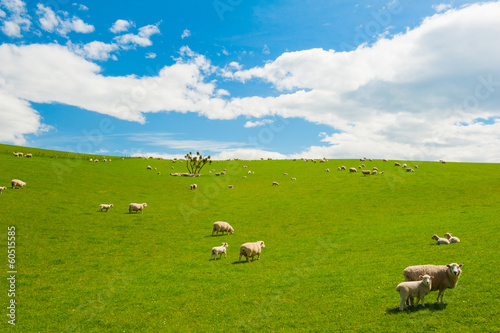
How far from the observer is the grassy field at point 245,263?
13711 millimetres

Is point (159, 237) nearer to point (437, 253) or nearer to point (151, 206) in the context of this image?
point (151, 206)

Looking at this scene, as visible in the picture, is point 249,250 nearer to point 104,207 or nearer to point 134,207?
point 134,207

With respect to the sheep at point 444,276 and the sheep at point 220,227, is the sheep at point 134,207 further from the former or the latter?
the sheep at point 444,276

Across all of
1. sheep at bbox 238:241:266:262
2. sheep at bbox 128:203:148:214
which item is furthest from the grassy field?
sheep at bbox 128:203:148:214

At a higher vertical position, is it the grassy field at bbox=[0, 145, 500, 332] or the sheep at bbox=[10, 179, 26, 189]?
the sheep at bbox=[10, 179, 26, 189]

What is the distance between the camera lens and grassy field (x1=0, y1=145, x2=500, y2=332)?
1371cm

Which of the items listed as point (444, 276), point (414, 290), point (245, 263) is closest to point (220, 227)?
point (245, 263)

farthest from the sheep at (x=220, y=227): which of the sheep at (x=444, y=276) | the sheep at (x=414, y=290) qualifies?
the sheep at (x=444, y=276)

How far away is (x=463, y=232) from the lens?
86.7 feet

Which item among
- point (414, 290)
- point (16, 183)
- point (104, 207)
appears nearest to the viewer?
point (414, 290)

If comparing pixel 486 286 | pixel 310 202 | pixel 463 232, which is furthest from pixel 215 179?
pixel 486 286

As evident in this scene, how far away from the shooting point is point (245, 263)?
22.9 meters

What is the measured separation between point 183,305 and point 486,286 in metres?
16.7

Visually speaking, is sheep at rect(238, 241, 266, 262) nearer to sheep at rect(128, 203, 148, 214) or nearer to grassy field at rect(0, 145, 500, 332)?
grassy field at rect(0, 145, 500, 332)
